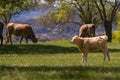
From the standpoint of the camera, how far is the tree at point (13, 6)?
3941 cm

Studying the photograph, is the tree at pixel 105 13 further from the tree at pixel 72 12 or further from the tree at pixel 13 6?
the tree at pixel 13 6

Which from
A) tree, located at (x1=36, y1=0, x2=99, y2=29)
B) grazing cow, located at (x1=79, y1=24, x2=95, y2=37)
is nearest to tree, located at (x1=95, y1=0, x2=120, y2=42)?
tree, located at (x1=36, y1=0, x2=99, y2=29)

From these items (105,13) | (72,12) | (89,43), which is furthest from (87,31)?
(72,12)

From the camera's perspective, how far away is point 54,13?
84625mm

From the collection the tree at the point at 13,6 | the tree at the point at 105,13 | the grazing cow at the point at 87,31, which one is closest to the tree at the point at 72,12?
the tree at the point at 105,13

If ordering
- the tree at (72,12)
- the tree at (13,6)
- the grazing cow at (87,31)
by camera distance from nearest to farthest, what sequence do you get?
the tree at (13,6), the grazing cow at (87,31), the tree at (72,12)

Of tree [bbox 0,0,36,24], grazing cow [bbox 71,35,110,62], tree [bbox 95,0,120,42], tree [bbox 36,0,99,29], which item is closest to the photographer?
grazing cow [bbox 71,35,110,62]

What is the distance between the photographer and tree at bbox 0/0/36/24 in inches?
1551

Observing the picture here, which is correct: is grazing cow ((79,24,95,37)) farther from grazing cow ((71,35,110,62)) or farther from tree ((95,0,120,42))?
tree ((95,0,120,42))

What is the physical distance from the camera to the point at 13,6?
48.1m

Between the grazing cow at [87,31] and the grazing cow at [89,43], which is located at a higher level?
the grazing cow at [89,43]

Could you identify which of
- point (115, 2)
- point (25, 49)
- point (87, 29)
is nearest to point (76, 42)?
point (25, 49)

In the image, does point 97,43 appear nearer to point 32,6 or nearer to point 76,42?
point 76,42

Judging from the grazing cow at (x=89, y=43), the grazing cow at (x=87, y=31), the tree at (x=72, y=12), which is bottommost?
the tree at (x=72, y=12)
